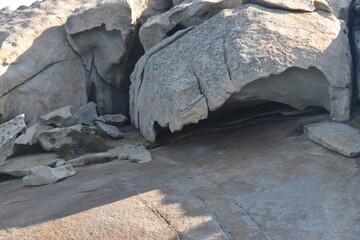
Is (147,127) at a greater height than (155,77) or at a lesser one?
lesser

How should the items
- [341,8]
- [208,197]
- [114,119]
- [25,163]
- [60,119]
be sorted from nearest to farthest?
1. [208,197]
2. [25,163]
3. [341,8]
4. [60,119]
5. [114,119]

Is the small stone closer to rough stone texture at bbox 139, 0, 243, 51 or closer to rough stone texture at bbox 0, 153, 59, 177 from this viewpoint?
rough stone texture at bbox 0, 153, 59, 177

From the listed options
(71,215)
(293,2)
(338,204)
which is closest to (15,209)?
(71,215)

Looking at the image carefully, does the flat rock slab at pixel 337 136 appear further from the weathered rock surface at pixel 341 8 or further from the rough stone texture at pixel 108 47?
the rough stone texture at pixel 108 47

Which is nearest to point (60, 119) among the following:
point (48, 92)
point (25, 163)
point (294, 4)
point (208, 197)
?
point (48, 92)

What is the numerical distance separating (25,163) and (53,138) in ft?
3.23

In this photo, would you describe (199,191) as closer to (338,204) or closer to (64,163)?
(338,204)

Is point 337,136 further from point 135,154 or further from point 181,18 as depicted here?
point 181,18

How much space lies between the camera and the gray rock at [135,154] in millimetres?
8359

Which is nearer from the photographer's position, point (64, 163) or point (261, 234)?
point (261, 234)

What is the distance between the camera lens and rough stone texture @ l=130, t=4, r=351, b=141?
26.1 feet

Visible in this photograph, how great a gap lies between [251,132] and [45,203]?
14.2 ft

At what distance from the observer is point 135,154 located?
337 inches

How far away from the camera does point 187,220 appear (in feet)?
18.1
